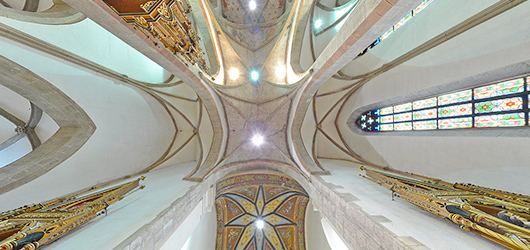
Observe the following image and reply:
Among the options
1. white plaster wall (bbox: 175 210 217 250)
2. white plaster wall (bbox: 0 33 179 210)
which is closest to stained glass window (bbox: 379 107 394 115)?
white plaster wall (bbox: 175 210 217 250)

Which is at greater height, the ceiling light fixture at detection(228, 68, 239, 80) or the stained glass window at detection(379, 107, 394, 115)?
the ceiling light fixture at detection(228, 68, 239, 80)

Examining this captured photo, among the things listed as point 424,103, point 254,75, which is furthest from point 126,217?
point 424,103

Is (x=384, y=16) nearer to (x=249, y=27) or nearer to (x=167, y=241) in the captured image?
(x=167, y=241)

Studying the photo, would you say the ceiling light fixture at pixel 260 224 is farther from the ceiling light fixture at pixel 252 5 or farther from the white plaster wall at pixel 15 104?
the ceiling light fixture at pixel 252 5

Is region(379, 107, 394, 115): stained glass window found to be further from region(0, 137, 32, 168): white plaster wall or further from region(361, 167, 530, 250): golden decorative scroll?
region(0, 137, 32, 168): white plaster wall

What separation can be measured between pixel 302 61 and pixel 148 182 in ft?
22.2

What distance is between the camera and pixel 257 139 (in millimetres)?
8500

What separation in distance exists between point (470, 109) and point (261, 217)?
27.3ft

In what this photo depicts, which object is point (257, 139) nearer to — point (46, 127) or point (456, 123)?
point (456, 123)

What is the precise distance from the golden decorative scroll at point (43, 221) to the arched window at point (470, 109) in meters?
7.65

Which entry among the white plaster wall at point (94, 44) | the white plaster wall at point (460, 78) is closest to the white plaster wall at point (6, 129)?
the white plaster wall at point (94, 44)

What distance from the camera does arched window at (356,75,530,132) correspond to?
379 centimetres

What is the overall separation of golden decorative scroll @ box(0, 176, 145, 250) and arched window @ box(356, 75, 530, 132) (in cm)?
765

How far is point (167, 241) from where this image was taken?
3.74m
